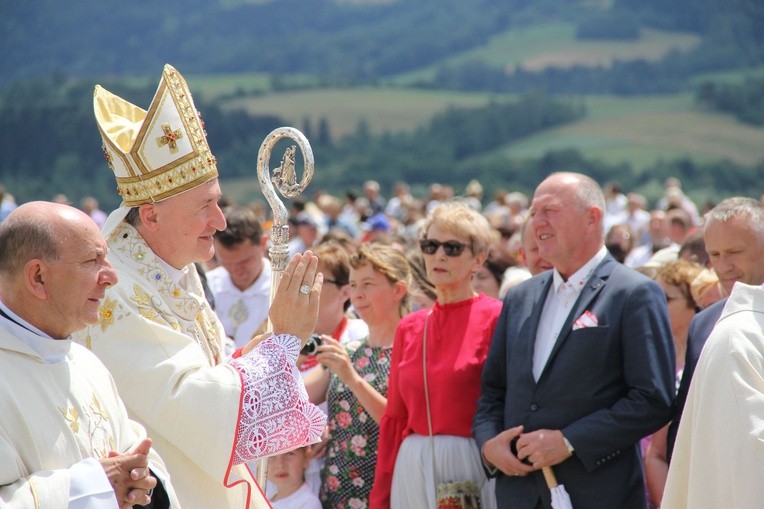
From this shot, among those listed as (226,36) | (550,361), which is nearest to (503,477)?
(550,361)

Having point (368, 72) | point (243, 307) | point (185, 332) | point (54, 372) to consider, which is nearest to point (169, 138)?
point (185, 332)

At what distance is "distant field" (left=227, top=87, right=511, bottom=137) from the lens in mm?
42344

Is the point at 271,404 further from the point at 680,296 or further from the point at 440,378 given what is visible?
the point at 680,296

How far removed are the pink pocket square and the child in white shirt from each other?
1.63m

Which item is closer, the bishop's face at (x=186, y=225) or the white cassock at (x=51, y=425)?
the white cassock at (x=51, y=425)

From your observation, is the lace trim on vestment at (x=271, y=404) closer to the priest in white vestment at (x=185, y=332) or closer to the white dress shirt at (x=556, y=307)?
the priest in white vestment at (x=185, y=332)

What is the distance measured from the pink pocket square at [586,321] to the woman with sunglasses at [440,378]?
0.58 metres

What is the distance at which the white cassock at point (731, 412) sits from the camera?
3539 millimetres

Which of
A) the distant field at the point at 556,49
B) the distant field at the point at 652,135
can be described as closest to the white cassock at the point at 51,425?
the distant field at the point at 652,135

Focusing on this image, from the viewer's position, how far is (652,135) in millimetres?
38812

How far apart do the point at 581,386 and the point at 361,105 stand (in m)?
40.3

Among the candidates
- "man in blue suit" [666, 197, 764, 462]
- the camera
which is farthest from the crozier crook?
"man in blue suit" [666, 197, 764, 462]

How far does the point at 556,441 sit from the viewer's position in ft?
14.7

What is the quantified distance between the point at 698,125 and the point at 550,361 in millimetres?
35180
